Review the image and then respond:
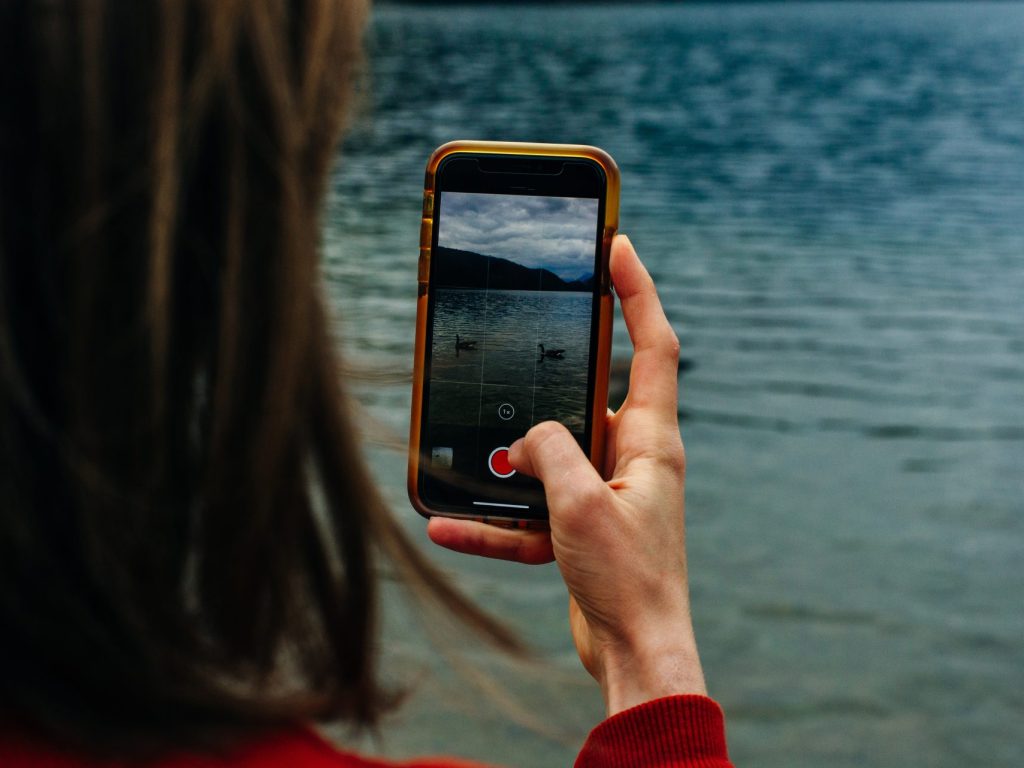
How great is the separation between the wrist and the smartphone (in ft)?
1.83

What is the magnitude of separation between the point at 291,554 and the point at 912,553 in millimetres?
6748

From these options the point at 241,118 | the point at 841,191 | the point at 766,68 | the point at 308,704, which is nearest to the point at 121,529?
the point at 308,704

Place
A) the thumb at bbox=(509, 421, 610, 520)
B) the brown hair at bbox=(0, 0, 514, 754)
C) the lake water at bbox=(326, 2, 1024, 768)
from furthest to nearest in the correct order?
the lake water at bbox=(326, 2, 1024, 768)
the thumb at bbox=(509, 421, 610, 520)
the brown hair at bbox=(0, 0, 514, 754)

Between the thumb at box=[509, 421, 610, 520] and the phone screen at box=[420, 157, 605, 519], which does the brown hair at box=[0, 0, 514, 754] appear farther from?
the phone screen at box=[420, 157, 605, 519]

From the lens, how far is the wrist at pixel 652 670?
1.65 m

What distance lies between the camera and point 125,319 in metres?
0.98

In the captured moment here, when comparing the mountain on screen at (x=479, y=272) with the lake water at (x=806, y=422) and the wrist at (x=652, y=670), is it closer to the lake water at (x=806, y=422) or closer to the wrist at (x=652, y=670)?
the lake water at (x=806, y=422)

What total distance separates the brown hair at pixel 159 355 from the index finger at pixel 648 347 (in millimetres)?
932

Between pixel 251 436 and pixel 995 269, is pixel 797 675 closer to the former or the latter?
pixel 251 436

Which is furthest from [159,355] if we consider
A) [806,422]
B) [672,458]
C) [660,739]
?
[806,422]

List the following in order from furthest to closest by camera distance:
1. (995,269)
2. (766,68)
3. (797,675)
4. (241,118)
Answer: (766,68) < (995,269) < (797,675) < (241,118)

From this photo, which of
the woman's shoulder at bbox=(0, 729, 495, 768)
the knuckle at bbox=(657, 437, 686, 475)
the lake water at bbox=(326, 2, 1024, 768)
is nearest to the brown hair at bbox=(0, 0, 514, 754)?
the woman's shoulder at bbox=(0, 729, 495, 768)

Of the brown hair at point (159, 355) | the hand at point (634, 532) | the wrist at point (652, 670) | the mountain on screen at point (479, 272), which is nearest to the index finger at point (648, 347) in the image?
the hand at point (634, 532)

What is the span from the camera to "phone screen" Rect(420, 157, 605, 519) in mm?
2240
